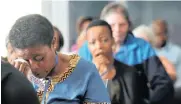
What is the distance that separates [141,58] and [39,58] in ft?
3.40

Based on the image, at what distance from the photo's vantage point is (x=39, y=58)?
4.63 feet

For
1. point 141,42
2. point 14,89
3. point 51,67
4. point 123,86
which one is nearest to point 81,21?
point 141,42

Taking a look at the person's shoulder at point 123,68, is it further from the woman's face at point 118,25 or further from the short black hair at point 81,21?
the short black hair at point 81,21

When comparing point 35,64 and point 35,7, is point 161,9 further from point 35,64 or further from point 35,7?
point 35,64

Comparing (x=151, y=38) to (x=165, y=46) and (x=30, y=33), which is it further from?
(x=30, y=33)

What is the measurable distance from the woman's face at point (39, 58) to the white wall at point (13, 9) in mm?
470

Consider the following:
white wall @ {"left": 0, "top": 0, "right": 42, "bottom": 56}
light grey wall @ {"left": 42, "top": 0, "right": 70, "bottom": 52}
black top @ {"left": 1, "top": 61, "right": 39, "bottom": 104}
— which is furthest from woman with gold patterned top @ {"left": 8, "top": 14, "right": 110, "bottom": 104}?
light grey wall @ {"left": 42, "top": 0, "right": 70, "bottom": 52}

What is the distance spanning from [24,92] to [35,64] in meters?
0.41

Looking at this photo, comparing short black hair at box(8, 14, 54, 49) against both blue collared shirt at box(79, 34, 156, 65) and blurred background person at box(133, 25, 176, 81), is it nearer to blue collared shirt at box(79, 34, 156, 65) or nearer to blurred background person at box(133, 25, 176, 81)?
blue collared shirt at box(79, 34, 156, 65)

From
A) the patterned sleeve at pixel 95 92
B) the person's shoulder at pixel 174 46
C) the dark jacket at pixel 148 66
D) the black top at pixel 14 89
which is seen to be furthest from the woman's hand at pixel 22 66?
the person's shoulder at pixel 174 46

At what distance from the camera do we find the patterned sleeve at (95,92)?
57.4 inches

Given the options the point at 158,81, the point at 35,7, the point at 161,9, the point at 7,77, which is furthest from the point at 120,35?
the point at 7,77

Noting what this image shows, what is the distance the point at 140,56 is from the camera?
236 cm

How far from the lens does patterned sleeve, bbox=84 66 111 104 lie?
1.46 m
